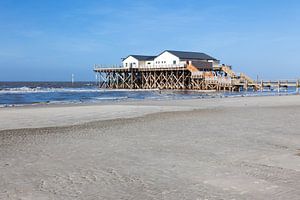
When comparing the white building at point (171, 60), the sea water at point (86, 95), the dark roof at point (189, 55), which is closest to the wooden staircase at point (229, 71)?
the white building at point (171, 60)

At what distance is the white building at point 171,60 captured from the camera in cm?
5756

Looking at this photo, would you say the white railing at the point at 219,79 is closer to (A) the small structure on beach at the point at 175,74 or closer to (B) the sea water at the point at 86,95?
(A) the small structure on beach at the point at 175,74

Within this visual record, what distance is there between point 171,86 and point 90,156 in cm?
5135

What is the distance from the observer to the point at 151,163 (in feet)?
21.2

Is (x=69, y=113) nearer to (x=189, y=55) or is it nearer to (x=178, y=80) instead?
(x=178, y=80)

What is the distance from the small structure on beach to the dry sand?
4171 cm

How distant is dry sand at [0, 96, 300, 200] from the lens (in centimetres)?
482

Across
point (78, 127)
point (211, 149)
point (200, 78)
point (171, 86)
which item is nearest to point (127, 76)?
point (171, 86)

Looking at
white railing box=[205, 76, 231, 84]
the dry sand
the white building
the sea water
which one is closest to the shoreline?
the dry sand

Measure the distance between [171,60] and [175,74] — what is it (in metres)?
2.36

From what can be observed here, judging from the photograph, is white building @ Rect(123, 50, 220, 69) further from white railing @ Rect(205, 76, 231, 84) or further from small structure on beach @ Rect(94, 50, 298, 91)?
white railing @ Rect(205, 76, 231, 84)

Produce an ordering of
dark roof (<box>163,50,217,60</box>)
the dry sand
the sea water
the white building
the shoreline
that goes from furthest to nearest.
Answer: dark roof (<box>163,50,217,60</box>), the white building, the sea water, the shoreline, the dry sand

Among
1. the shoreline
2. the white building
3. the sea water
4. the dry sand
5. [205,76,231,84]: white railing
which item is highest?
the white building

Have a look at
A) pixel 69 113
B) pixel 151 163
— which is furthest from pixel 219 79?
pixel 151 163
